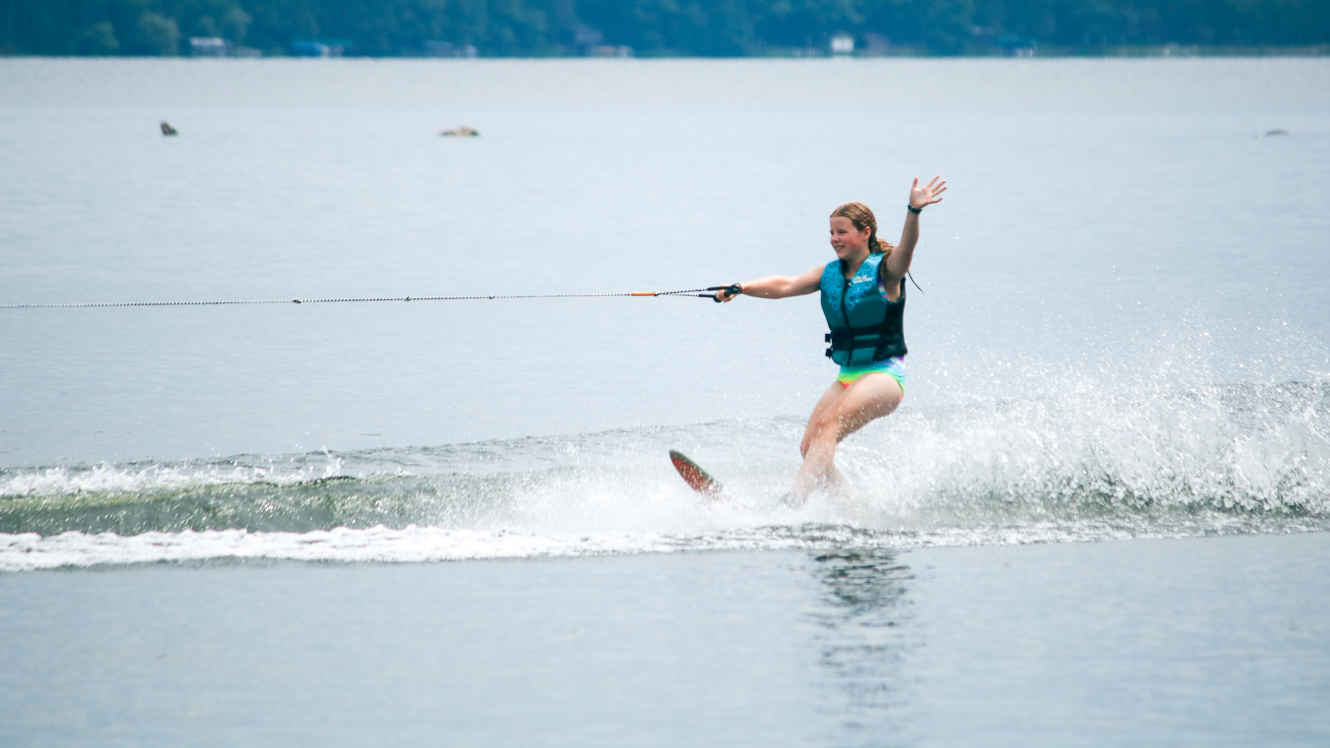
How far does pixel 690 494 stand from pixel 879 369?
3.34 feet

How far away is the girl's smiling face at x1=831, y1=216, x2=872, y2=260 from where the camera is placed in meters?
6.95

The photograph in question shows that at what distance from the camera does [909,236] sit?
6680 millimetres

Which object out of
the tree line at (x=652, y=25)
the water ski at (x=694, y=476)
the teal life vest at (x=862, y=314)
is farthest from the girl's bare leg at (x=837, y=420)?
the tree line at (x=652, y=25)

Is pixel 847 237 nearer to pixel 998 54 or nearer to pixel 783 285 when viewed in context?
pixel 783 285

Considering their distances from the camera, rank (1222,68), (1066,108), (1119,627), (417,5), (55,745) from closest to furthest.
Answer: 1. (55,745)
2. (1119,627)
3. (1066,108)
4. (1222,68)
5. (417,5)

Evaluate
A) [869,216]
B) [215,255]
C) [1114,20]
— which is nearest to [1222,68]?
[1114,20]

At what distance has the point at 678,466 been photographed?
7086 mm

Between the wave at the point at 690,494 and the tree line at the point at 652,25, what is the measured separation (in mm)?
120071

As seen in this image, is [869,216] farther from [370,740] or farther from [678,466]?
[370,740]

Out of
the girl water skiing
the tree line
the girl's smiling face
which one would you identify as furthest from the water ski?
the tree line

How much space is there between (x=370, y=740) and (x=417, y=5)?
135675 mm

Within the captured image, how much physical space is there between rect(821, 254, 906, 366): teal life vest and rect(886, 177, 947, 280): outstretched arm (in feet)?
0.28

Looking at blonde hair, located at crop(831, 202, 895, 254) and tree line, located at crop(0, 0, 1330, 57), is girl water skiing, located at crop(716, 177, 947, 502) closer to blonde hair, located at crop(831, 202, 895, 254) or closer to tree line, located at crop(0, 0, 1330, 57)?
Result: blonde hair, located at crop(831, 202, 895, 254)

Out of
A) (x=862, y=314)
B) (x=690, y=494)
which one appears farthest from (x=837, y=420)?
(x=690, y=494)
